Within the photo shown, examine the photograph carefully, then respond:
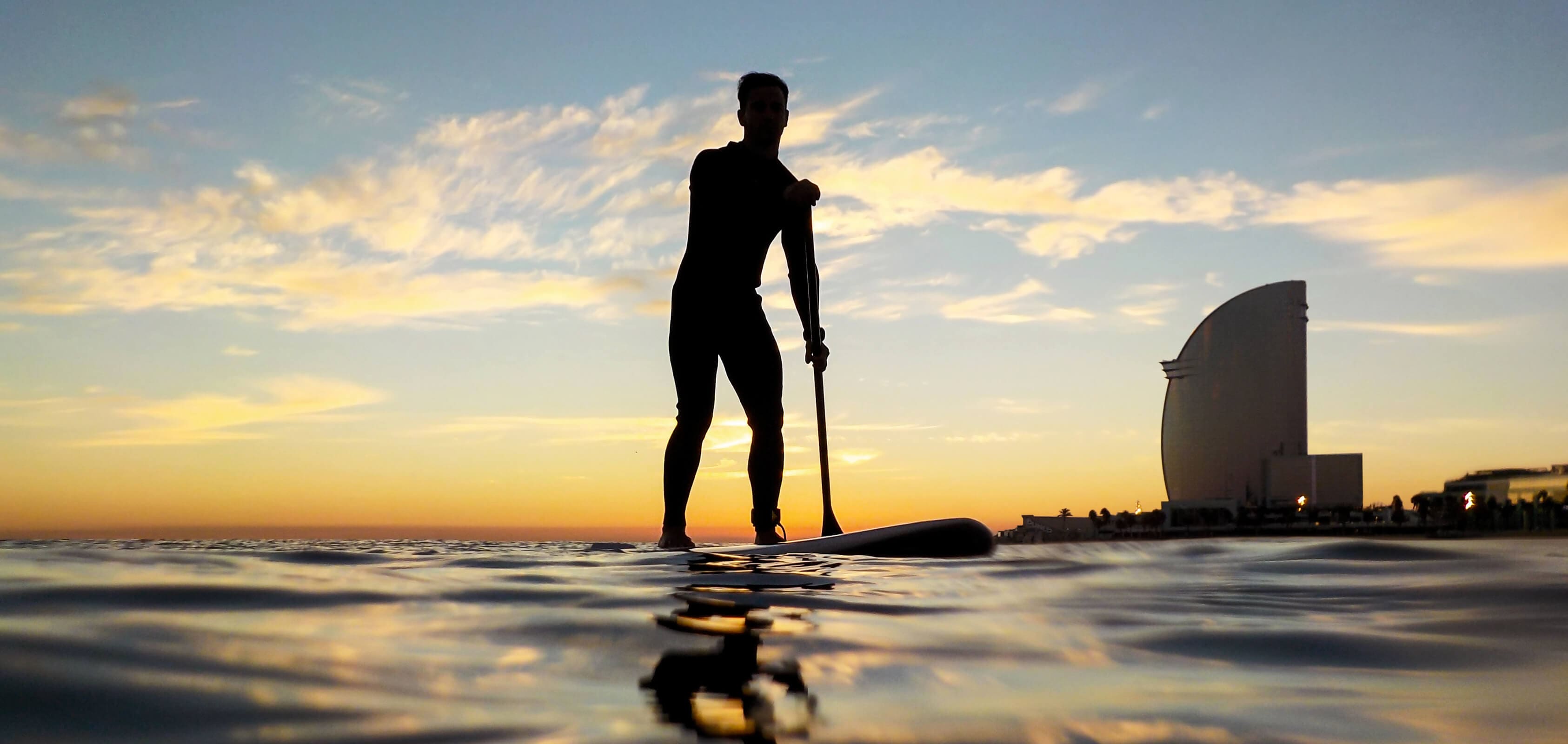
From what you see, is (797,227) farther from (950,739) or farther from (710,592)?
(950,739)

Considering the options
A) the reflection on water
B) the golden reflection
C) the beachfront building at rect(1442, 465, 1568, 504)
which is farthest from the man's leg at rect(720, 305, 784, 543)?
the beachfront building at rect(1442, 465, 1568, 504)

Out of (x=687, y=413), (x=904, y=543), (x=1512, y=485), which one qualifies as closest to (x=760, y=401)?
(x=687, y=413)

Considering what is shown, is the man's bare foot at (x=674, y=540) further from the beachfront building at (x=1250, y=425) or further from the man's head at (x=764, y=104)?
the beachfront building at (x=1250, y=425)

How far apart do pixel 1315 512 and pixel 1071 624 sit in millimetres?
127913

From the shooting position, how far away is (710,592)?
2877mm

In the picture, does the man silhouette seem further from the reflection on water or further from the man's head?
the reflection on water

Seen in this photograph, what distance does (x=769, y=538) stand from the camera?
248 inches

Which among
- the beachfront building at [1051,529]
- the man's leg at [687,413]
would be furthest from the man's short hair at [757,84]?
the beachfront building at [1051,529]

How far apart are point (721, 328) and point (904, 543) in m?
1.90

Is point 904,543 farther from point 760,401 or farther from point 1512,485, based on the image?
point 1512,485

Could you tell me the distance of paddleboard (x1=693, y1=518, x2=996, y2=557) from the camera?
5461mm

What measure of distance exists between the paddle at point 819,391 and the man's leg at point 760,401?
30 cm

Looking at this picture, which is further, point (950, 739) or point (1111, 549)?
point (1111, 549)

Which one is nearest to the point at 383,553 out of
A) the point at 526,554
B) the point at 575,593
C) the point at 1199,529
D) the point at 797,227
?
the point at 526,554
